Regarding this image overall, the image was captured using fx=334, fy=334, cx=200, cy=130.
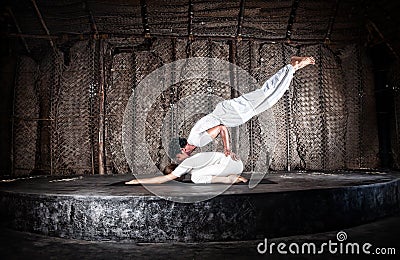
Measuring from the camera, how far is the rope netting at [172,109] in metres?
6.32

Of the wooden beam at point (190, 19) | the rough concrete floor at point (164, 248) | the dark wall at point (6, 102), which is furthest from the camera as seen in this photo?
the dark wall at point (6, 102)

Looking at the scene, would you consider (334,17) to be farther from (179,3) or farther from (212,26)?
(179,3)

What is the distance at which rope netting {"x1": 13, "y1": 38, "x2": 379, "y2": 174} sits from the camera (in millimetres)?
6324

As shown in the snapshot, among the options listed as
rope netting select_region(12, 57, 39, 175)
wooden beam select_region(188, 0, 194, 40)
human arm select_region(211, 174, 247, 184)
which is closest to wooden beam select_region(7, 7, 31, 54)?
rope netting select_region(12, 57, 39, 175)

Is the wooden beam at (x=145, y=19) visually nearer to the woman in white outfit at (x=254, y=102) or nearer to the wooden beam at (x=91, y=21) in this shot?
the wooden beam at (x=91, y=21)

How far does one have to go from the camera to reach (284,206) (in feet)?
9.21

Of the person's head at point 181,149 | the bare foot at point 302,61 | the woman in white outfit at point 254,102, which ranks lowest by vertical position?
the person's head at point 181,149

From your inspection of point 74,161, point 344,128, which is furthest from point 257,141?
point 74,161

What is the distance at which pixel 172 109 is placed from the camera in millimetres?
6484

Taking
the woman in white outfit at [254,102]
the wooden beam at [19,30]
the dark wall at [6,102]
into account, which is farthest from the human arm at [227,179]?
the wooden beam at [19,30]

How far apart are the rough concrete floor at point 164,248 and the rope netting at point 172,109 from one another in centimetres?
354

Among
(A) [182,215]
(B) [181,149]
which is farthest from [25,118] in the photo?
(A) [182,215]

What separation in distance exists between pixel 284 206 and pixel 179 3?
4.48 metres

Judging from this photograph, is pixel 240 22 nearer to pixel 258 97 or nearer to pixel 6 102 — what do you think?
pixel 258 97
